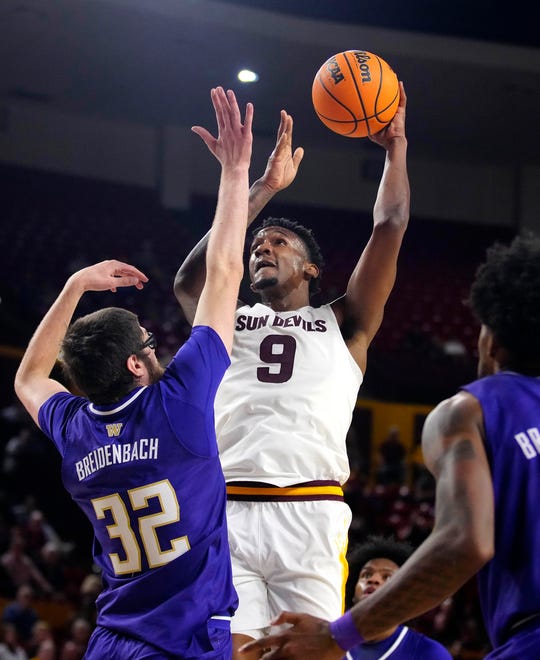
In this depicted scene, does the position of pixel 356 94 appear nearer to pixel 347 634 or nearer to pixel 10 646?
pixel 347 634

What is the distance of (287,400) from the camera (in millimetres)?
4398

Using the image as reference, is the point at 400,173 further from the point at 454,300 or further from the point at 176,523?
the point at 454,300

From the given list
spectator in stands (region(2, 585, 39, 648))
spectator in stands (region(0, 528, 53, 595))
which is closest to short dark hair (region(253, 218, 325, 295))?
spectator in stands (region(2, 585, 39, 648))

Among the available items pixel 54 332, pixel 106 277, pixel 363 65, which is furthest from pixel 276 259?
pixel 54 332

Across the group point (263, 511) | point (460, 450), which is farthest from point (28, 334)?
point (460, 450)

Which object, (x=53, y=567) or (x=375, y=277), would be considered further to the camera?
(x=53, y=567)

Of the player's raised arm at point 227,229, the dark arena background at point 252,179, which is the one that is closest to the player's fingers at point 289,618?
the player's raised arm at point 227,229

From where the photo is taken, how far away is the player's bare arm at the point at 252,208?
4.81m

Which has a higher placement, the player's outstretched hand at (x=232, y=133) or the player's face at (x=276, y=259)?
the player's outstretched hand at (x=232, y=133)

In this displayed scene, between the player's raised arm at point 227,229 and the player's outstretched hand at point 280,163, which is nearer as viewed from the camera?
the player's raised arm at point 227,229

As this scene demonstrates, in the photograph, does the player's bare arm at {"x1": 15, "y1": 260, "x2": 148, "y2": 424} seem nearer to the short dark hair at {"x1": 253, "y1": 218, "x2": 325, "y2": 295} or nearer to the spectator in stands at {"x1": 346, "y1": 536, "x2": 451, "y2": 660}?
the short dark hair at {"x1": 253, "y1": 218, "x2": 325, "y2": 295}

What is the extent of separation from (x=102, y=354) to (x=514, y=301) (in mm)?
1415

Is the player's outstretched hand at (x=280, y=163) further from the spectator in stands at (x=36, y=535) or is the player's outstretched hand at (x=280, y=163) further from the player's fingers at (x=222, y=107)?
the spectator in stands at (x=36, y=535)

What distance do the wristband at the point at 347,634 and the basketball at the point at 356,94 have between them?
287 centimetres
